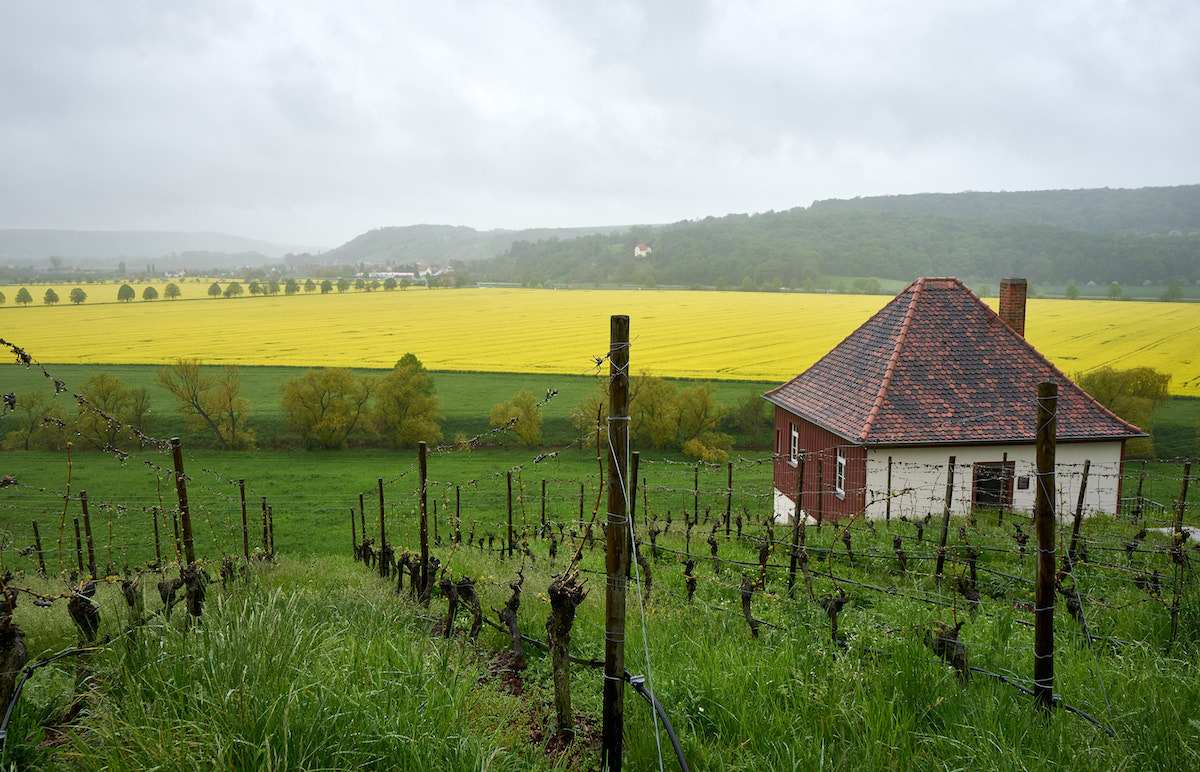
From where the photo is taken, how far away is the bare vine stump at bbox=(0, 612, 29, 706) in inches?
132

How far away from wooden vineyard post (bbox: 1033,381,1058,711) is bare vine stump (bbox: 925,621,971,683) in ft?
1.13

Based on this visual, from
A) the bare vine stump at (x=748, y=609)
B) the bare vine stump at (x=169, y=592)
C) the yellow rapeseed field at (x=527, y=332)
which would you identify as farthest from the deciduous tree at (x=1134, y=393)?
the bare vine stump at (x=169, y=592)

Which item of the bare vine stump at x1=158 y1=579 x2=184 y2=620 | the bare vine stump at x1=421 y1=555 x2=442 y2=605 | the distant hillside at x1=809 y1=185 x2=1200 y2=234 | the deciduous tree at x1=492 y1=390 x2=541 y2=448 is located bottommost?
the deciduous tree at x1=492 y1=390 x2=541 y2=448

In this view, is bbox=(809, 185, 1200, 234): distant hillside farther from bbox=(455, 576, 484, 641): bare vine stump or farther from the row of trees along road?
bbox=(455, 576, 484, 641): bare vine stump

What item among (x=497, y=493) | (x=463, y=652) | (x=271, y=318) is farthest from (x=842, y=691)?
(x=271, y=318)

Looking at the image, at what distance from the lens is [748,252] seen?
63.8 metres

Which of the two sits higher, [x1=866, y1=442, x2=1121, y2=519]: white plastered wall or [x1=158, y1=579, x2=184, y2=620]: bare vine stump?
[x1=158, y1=579, x2=184, y2=620]: bare vine stump

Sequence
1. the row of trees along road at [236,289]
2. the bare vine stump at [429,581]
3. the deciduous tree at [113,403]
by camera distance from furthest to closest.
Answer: the row of trees along road at [236,289] → the deciduous tree at [113,403] → the bare vine stump at [429,581]

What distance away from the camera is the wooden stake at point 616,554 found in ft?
11.2

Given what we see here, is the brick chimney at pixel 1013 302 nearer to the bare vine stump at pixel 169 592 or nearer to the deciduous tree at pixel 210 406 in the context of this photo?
the bare vine stump at pixel 169 592

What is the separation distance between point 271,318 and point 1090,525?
51405 mm

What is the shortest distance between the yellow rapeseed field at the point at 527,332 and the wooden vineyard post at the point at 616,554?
114ft

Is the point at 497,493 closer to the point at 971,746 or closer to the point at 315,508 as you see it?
the point at 315,508

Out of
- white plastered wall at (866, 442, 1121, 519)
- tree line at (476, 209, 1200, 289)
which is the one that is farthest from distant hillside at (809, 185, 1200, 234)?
white plastered wall at (866, 442, 1121, 519)
